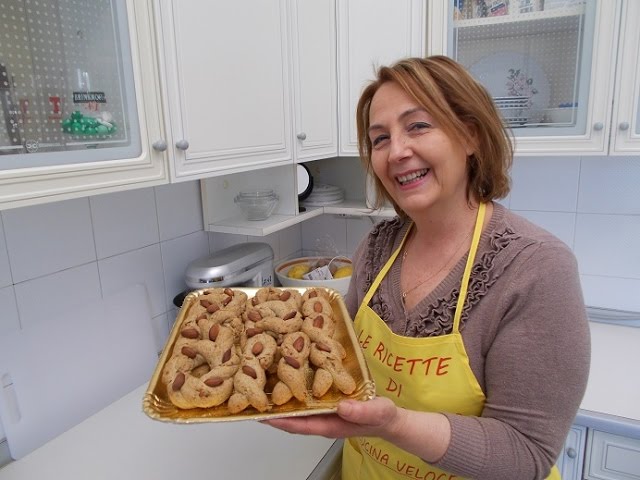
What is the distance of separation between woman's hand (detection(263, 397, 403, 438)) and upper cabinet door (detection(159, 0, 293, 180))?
0.55m

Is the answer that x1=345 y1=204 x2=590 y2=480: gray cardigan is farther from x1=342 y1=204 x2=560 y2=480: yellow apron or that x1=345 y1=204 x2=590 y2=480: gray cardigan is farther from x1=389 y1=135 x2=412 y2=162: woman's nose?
x1=389 y1=135 x2=412 y2=162: woman's nose

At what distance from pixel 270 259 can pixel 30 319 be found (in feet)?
2.20

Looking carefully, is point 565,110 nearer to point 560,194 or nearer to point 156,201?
point 560,194

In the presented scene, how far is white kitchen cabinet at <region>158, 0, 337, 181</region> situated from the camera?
3.07 feet

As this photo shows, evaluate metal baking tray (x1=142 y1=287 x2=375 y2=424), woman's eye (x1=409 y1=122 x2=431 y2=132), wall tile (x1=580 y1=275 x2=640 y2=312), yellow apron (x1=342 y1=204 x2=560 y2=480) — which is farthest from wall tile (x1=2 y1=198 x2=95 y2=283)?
wall tile (x1=580 y1=275 x2=640 y2=312)

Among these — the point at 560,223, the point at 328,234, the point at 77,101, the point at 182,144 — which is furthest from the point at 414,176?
the point at 328,234

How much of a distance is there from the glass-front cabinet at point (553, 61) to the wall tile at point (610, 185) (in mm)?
313

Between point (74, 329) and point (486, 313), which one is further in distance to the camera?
point (74, 329)

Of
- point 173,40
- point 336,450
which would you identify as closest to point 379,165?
point 173,40

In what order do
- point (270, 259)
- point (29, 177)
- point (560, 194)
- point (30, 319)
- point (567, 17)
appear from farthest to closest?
point (560, 194)
point (270, 259)
point (567, 17)
point (30, 319)
point (29, 177)

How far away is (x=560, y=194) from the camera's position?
1596 mm

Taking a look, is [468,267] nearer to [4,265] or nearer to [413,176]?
[413,176]

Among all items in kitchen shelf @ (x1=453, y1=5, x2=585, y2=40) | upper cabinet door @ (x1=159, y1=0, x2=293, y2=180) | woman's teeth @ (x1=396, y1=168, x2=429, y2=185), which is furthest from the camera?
kitchen shelf @ (x1=453, y1=5, x2=585, y2=40)

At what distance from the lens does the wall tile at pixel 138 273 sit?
3.90ft
